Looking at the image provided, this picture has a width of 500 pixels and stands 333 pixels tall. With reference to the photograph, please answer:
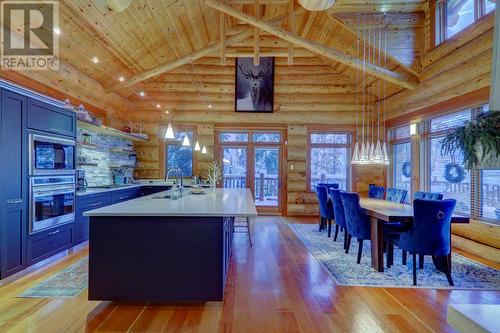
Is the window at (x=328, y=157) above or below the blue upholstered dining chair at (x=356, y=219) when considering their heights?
above

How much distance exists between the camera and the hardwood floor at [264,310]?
2.30 m

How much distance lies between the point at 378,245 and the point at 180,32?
17.9 feet

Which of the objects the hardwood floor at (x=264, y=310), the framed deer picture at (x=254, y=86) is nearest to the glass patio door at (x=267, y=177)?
the framed deer picture at (x=254, y=86)

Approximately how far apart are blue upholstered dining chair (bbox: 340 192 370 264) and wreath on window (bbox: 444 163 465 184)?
2351 mm

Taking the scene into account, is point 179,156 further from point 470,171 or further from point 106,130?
point 470,171

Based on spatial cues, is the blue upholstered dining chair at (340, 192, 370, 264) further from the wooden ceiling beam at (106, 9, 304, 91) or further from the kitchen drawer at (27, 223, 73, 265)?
the wooden ceiling beam at (106, 9, 304, 91)

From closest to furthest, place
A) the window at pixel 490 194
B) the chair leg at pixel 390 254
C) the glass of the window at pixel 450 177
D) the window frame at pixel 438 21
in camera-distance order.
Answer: the chair leg at pixel 390 254 → the window at pixel 490 194 → the glass of the window at pixel 450 177 → the window frame at pixel 438 21

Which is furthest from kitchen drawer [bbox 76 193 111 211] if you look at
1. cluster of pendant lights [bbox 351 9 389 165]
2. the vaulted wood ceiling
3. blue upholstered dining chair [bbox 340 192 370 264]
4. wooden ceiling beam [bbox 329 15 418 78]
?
wooden ceiling beam [bbox 329 15 418 78]

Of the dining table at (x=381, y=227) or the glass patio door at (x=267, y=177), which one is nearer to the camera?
the dining table at (x=381, y=227)

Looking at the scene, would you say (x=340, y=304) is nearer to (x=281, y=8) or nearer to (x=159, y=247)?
(x=159, y=247)

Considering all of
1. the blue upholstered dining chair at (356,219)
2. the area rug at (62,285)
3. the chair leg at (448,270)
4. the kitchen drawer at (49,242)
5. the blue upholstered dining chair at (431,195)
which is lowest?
the area rug at (62,285)

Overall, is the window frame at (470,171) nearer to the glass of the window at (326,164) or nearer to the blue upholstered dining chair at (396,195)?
the blue upholstered dining chair at (396,195)

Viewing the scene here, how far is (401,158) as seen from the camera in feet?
22.0

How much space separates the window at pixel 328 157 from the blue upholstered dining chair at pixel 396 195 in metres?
2.48
